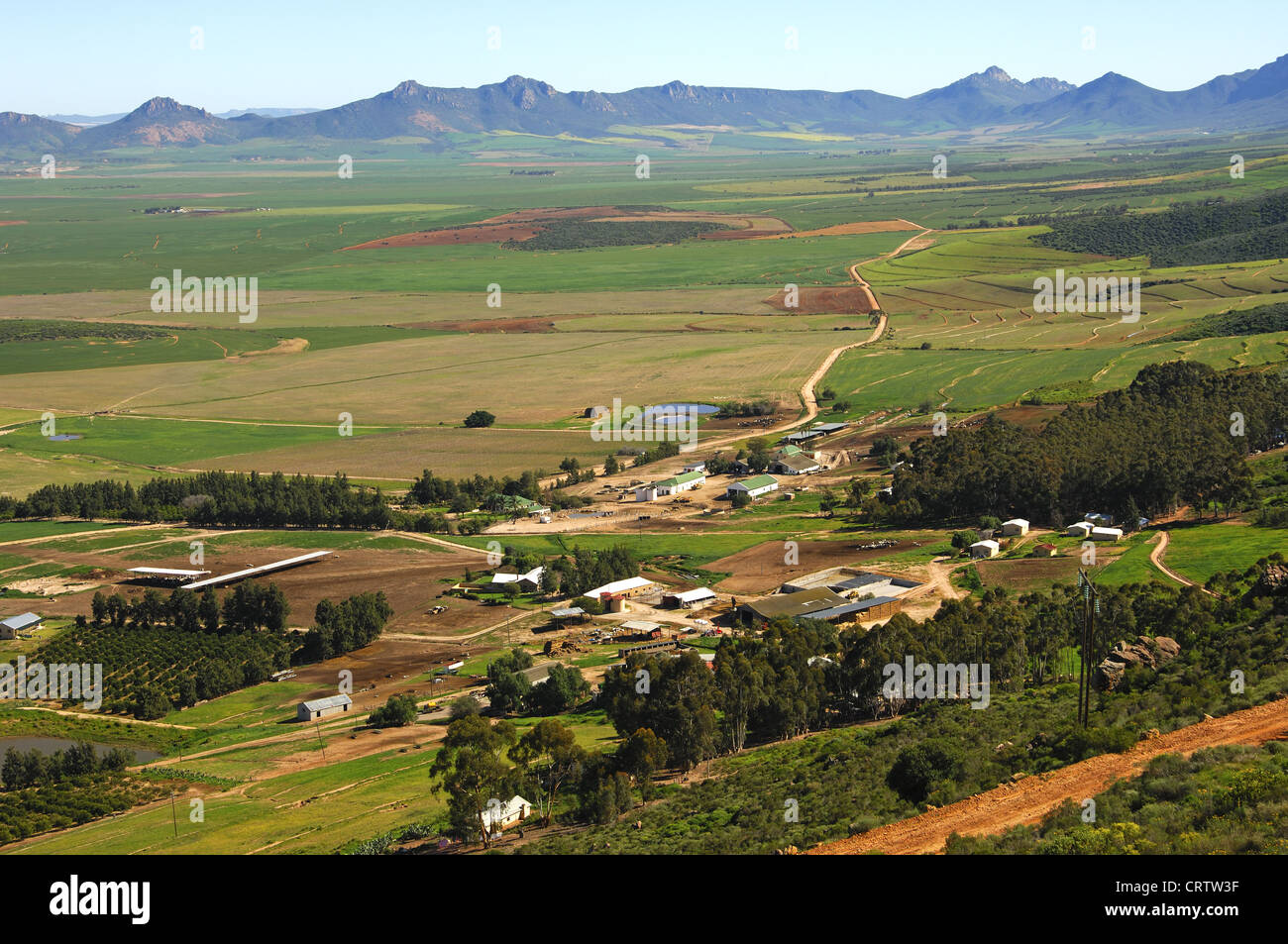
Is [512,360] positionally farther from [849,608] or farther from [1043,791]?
[1043,791]

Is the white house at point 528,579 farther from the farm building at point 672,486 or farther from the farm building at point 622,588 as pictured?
the farm building at point 672,486

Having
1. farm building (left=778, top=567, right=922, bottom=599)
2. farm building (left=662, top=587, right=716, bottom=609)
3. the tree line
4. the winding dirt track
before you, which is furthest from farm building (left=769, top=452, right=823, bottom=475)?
the winding dirt track

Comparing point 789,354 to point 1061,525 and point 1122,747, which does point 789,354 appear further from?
point 1122,747

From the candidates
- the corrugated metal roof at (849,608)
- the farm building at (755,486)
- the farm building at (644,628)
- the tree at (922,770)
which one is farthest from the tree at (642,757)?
the farm building at (755,486)

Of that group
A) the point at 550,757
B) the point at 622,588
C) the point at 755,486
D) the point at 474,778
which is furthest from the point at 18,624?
the point at 755,486
